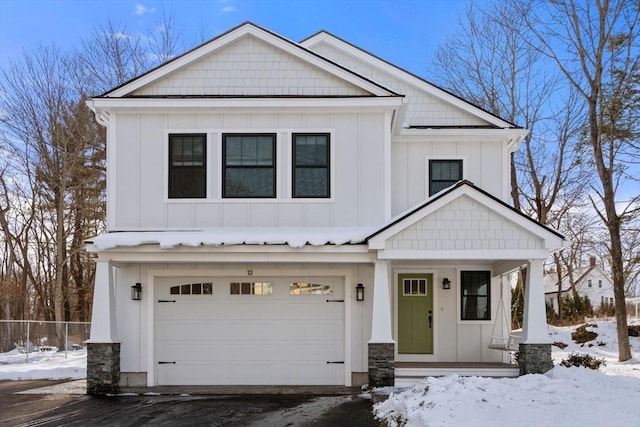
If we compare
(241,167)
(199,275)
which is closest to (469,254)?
(241,167)

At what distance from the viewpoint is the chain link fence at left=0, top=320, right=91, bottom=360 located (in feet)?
58.5

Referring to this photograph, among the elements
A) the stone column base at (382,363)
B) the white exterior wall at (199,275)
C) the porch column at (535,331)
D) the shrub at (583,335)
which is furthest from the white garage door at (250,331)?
the shrub at (583,335)

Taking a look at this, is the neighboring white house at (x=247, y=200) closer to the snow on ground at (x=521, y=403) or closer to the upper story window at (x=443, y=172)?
the upper story window at (x=443, y=172)

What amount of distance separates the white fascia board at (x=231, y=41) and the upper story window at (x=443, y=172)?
2561mm

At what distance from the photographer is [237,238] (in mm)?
10961

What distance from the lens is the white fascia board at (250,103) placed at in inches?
464

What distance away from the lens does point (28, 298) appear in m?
27.8

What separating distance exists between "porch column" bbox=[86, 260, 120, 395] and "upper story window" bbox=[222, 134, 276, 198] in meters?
2.75

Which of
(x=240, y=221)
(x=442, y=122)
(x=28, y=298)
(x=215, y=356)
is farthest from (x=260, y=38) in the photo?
(x=28, y=298)

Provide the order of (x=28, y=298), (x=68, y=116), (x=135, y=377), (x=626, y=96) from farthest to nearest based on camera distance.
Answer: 1. (x=28, y=298)
2. (x=68, y=116)
3. (x=626, y=96)
4. (x=135, y=377)

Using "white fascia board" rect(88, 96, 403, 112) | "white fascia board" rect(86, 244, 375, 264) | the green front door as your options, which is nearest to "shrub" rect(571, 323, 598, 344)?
the green front door

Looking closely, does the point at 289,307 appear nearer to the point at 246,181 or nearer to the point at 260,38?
the point at 246,181

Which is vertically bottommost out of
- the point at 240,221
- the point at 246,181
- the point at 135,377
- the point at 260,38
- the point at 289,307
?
the point at 135,377

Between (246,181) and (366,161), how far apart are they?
2403 mm
